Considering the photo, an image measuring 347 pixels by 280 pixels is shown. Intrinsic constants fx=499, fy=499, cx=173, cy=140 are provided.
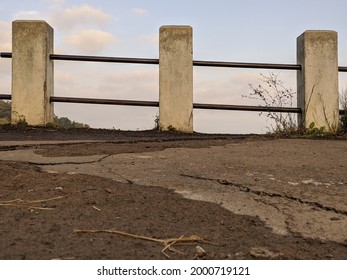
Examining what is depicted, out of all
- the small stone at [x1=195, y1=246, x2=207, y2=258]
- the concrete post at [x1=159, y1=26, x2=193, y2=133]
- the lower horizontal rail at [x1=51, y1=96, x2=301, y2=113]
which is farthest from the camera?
the concrete post at [x1=159, y1=26, x2=193, y2=133]

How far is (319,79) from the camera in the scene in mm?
7031

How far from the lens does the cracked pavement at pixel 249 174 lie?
209 centimetres

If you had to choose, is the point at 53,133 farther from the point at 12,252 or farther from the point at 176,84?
the point at 12,252

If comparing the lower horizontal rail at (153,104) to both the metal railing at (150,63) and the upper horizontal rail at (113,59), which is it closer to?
the metal railing at (150,63)

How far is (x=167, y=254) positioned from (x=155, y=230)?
0.24 metres

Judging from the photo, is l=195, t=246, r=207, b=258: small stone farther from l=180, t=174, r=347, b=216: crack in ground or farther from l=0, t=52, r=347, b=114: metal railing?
l=0, t=52, r=347, b=114: metal railing

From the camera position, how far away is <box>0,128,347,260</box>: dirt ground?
1612 millimetres

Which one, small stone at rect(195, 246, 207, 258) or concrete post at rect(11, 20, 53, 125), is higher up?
concrete post at rect(11, 20, 53, 125)

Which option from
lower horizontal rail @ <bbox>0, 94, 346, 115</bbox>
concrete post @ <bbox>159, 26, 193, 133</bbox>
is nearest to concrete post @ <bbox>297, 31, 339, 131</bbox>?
lower horizontal rail @ <bbox>0, 94, 346, 115</bbox>

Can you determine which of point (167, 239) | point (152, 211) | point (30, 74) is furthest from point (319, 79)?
point (167, 239)

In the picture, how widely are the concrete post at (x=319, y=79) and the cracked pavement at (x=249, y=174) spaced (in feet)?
9.20

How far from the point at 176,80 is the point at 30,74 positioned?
2006mm

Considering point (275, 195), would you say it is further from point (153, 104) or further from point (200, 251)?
point (153, 104)

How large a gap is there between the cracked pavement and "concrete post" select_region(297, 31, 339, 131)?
2.80 metres
